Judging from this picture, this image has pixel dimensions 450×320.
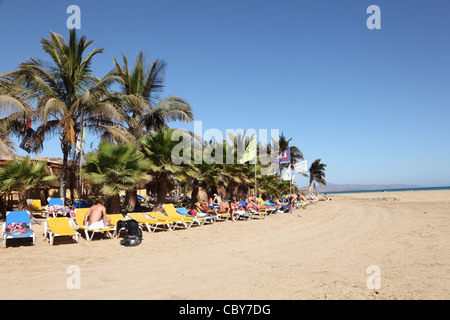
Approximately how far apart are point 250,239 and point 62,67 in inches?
432

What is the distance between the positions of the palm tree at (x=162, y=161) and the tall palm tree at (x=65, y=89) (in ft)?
5.98

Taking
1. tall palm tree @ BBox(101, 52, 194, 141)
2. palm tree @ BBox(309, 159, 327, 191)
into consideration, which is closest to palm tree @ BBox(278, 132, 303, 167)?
palm tree @ BBox(309, 159, 327, 191)

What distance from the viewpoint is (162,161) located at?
1320cm

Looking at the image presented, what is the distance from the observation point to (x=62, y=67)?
42.4 ft

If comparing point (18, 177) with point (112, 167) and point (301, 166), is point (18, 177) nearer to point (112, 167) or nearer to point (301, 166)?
point (112, 167)

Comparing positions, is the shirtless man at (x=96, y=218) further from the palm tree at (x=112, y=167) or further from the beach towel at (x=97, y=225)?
the palm tree at (x=112, y=167)

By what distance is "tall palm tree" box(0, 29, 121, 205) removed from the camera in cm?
1206

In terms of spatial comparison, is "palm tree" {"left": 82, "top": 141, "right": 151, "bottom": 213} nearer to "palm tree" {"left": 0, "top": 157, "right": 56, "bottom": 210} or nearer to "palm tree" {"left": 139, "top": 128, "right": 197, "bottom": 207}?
"palm tree" {"left": 139, "top": 128, "right": 197, "bottom": 207}

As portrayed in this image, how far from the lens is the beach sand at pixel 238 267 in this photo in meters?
3.91

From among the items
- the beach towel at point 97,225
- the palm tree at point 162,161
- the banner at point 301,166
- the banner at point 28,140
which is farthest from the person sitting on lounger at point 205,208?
the banner at point 301,166

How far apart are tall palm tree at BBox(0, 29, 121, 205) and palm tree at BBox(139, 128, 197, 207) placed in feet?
5.98

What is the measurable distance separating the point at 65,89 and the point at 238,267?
39.6 ft
